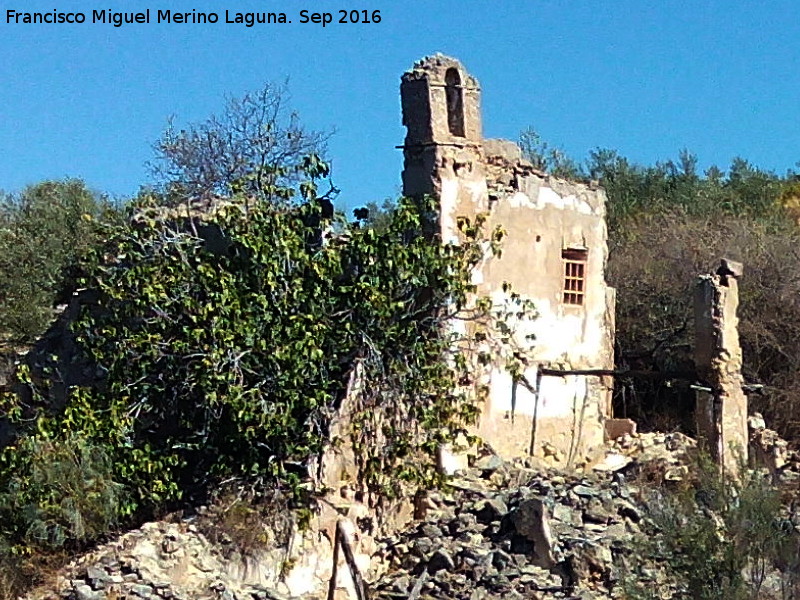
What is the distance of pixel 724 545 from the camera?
10047mm

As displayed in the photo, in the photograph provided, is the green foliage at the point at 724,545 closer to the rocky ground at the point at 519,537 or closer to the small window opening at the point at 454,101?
the rocky ground at the point at 519,537

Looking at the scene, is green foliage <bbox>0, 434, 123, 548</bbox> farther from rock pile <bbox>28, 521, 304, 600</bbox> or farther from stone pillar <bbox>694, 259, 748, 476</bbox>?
stone pillar <bbox>694, 259, 748, 476</bbox>

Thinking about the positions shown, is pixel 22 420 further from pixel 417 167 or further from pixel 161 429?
pixel 417 167

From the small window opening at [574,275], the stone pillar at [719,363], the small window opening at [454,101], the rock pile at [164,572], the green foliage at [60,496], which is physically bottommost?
the rock pile at [164,572]

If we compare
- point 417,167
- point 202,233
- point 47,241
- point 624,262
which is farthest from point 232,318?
point 47,241

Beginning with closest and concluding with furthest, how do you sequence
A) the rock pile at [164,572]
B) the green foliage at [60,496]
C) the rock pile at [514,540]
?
the rock pile at [164,572] → the rock pile at [514,540] → the green foliage at [60,496]

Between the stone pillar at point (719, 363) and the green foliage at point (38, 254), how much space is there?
1335 centimetres

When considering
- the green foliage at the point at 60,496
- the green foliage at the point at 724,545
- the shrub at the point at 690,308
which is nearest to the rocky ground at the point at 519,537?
the green foliage at the point at 724,545

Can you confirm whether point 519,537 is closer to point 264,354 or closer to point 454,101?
point 264,354

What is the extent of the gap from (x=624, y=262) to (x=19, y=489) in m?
13.0

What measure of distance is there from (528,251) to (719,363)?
2.75 meters

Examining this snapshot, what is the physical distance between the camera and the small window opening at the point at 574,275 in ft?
56.1

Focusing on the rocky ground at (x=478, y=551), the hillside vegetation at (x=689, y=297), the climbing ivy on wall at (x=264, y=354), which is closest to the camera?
the rocky ground at (x=478, y=551)

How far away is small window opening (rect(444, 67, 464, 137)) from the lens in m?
15.6
